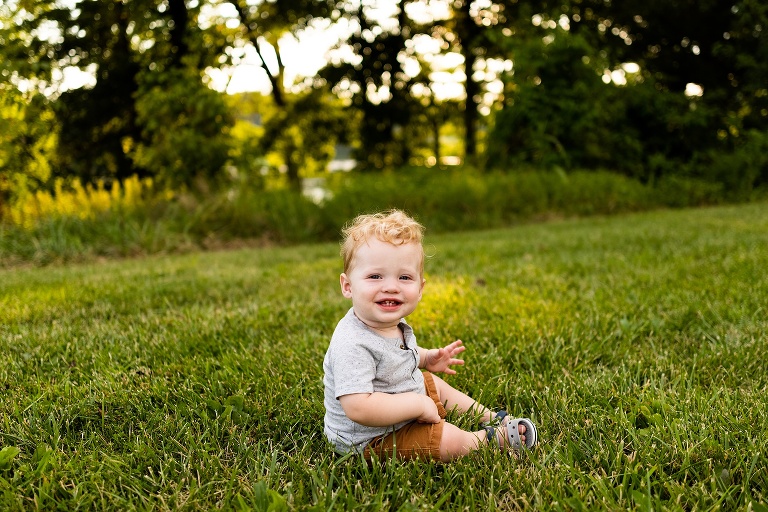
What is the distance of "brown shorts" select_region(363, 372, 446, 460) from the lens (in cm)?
189

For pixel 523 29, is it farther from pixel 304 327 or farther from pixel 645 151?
pixel 304 327

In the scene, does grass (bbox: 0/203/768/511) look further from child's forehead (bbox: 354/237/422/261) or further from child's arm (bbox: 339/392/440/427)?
child's forehead (bbox: 354/237/422/261)

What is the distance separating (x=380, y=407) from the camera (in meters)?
1.83

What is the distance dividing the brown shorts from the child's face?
1.14 ft

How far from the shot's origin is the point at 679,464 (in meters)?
1.78

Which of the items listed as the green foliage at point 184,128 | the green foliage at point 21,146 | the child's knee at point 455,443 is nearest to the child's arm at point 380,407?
the child's knee at point 455,443

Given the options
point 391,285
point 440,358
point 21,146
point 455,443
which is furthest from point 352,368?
point 21,146

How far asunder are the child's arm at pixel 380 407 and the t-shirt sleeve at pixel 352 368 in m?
0.02

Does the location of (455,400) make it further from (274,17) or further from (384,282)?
(274,17)

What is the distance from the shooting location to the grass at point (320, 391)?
168 centimetres

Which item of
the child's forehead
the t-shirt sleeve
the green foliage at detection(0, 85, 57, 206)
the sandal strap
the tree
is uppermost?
the tree

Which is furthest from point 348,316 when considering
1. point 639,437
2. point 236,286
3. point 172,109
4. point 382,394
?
point 172,109

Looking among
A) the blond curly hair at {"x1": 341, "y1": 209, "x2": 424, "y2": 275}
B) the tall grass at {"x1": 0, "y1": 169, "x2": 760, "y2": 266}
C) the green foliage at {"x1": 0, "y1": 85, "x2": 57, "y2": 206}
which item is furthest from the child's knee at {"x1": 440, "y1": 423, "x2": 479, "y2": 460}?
the green foliage at {"x1": 0, "y1": 85, "x2": 57, "y2": 206}

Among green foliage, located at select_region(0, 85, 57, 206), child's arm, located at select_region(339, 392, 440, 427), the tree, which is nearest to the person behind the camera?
child's arm, located at select_region(339, 392, 440, 427)
